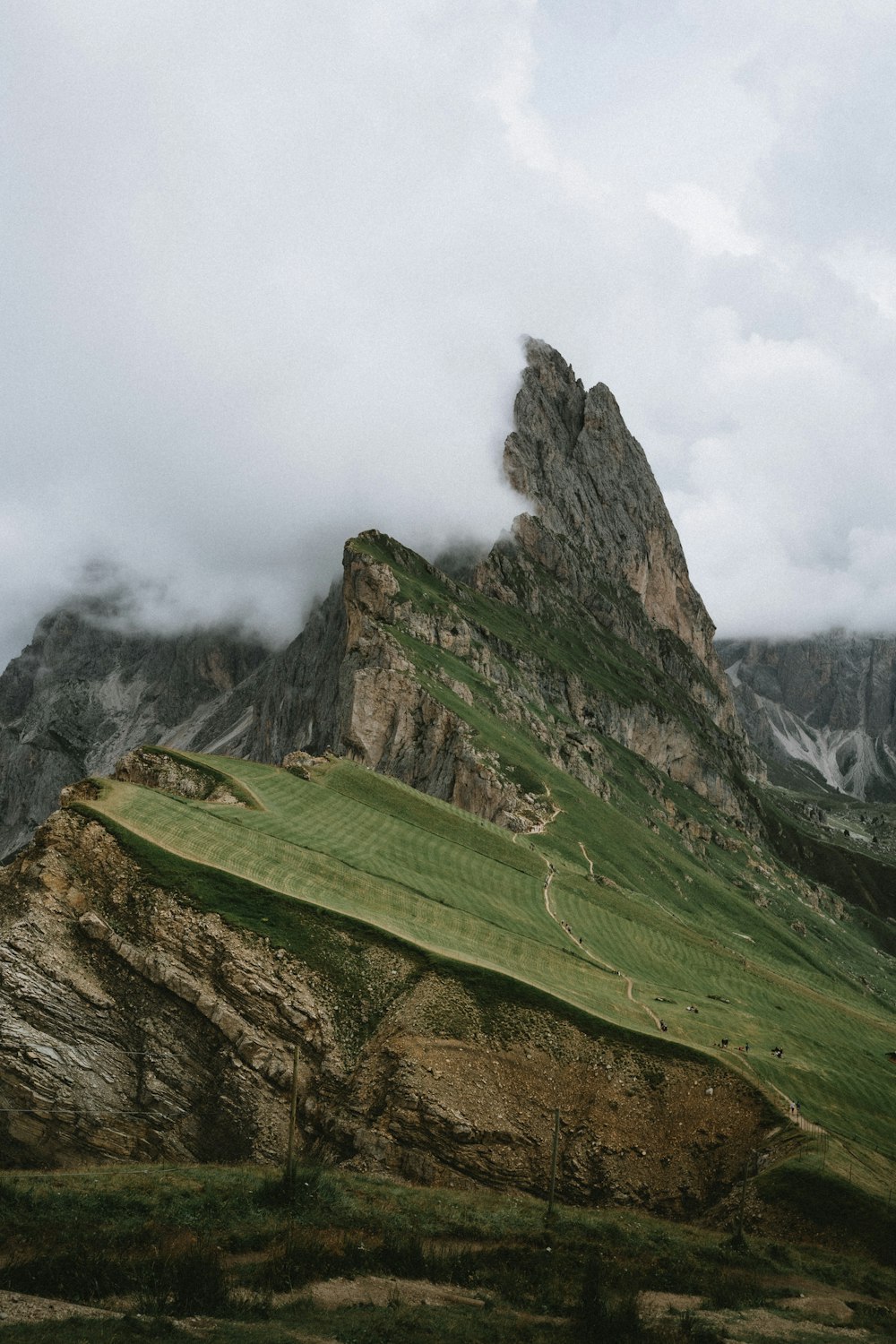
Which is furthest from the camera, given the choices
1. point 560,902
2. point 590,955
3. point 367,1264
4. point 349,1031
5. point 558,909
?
point 560,902

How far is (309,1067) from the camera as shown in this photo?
5059cm

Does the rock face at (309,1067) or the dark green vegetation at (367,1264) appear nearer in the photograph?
the dark green vegetation at (367,1264)

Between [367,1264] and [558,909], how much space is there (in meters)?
63.6

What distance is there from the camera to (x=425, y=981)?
54.3 meters

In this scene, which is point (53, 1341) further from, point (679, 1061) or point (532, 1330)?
point (679, 1061)

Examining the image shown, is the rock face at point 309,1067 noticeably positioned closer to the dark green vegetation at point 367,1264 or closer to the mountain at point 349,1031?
the mountain at point 349,1031

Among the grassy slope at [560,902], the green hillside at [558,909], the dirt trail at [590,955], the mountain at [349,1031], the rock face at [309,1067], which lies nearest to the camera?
the rock face at [309,1067]

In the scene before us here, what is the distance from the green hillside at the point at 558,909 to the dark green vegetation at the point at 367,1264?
43.8ft

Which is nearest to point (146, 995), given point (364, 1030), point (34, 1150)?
point (34, 1150)

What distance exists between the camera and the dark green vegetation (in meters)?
25.6

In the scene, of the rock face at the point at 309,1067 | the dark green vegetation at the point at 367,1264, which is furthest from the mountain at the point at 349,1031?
the dark green vegetation at the point at 367,1264

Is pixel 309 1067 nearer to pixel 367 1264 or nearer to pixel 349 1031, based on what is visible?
pixel 349 1031

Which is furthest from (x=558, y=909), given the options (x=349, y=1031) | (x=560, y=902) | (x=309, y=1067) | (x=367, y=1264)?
(x=367, y=1264)

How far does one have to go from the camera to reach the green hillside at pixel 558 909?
57.7 metres
